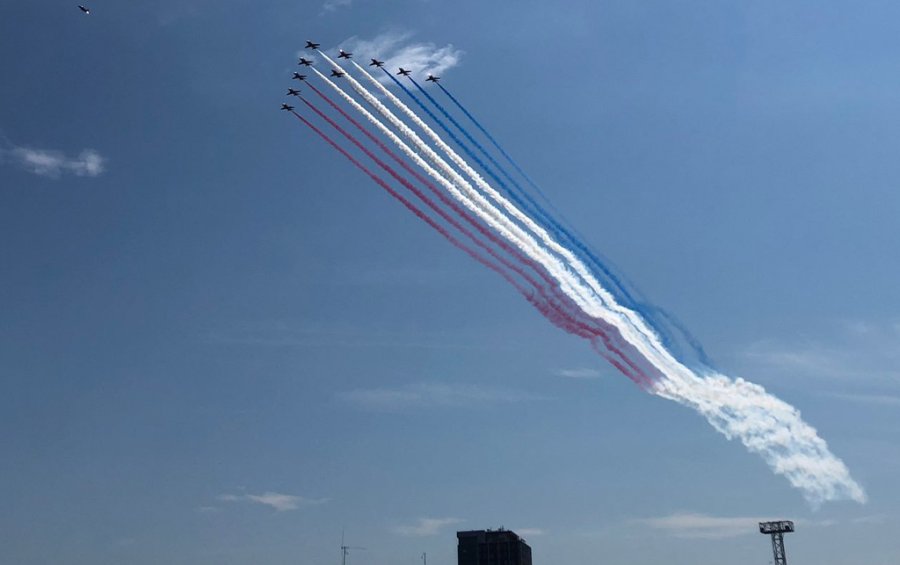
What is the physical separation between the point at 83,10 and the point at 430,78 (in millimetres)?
57827

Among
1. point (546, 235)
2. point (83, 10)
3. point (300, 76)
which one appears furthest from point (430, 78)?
point (83, 10)

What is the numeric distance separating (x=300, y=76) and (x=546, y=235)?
5628 centimetres

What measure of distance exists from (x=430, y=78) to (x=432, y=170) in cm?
→ 2271

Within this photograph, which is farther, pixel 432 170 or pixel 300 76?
pixel 300 76

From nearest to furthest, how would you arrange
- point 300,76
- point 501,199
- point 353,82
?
point 501,199, point 353,82, point 300,76

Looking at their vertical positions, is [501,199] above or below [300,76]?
below

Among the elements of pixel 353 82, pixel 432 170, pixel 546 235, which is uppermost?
pixel 353 82

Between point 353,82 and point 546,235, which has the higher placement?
point 353,82

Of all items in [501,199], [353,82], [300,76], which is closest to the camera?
[501,199]

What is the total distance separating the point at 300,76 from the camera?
163m

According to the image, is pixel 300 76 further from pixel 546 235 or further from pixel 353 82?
pixel 546 235

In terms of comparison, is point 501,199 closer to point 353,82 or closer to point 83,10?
point 353,82

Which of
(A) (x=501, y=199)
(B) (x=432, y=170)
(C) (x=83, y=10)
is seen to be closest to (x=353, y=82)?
(B) (x=432, y=170)

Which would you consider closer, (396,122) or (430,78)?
→ (396,122)
